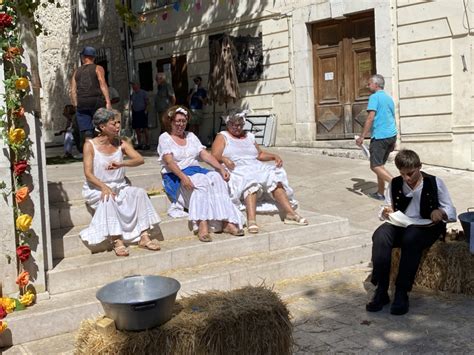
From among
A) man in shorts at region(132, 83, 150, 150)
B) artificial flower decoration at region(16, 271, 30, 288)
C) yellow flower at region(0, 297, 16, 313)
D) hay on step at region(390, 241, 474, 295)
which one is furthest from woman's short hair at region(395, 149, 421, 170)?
man in shorts at region(132, 83, 150, 150)

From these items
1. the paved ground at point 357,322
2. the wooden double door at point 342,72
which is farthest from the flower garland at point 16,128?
the wooden double door at point 342,72

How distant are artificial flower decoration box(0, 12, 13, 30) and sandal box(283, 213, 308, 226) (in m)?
3.52

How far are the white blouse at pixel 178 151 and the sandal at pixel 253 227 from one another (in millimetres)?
938

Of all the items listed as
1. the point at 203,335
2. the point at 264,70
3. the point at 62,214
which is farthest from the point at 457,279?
the point at 264,70

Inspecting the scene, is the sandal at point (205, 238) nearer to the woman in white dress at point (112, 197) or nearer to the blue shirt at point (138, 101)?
the woman in white dress at point (112, 197)

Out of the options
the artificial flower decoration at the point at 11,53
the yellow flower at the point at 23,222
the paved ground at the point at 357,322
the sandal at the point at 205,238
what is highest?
the artificial flower decoration at the point at 11,53

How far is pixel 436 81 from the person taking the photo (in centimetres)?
1176

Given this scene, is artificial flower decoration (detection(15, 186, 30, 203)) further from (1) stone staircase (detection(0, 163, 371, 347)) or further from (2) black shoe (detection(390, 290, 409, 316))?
(2) black shoe (detection(390, 290, 409, 316))

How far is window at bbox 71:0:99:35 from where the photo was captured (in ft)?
69.3

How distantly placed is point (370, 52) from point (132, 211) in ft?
28.7

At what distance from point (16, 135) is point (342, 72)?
997 centimetres

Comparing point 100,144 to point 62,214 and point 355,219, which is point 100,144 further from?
point 355,219

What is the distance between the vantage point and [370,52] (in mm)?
13195

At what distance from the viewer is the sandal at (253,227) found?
648 centimetres
